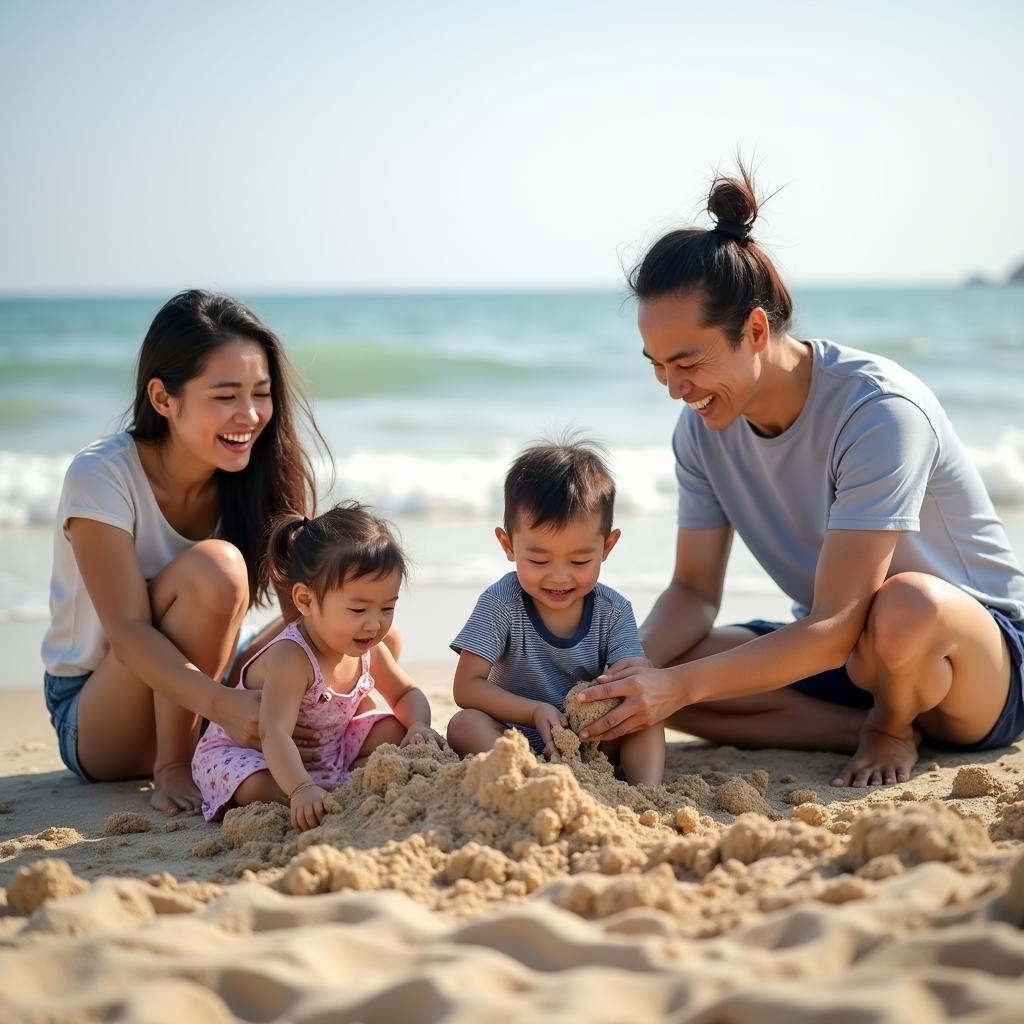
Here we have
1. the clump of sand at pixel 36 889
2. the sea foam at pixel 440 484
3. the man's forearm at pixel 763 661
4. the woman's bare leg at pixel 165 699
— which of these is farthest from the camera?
the sea foam at pixel 440 484

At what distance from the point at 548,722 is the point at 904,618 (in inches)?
39.0

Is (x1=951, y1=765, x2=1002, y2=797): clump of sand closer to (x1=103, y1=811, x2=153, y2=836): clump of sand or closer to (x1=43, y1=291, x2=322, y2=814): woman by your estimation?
(x1=43, y1=291, x2=322, y2=814): woman

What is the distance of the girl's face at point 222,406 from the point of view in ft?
11.4

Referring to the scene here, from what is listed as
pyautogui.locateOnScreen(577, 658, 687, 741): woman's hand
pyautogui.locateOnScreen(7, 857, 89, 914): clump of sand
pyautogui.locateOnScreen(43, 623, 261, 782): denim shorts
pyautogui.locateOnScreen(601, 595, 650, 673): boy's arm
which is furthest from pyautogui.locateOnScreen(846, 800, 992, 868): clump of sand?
pyautogui.locateOnScreen(43, 623, 261, 782): denim shorts

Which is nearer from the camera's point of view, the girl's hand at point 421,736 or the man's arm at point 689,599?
the girl's hand at point 421,736

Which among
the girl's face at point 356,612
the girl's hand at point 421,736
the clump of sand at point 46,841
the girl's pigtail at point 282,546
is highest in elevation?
the girl's pigtail at point 282,546

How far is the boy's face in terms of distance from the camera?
3.11m

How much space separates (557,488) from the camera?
3092 millimetres

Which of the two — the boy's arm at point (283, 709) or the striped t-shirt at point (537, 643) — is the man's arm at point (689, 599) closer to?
the striped t-shirt at point (537, 643)

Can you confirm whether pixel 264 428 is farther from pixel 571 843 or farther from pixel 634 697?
pixel 571 843

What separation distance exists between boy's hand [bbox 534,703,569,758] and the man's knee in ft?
2.89

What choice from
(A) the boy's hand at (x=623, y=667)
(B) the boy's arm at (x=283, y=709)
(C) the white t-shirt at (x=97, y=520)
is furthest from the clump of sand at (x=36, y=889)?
(A) the boy's hand at (x=623, y=667)

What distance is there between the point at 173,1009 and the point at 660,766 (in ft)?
5.36

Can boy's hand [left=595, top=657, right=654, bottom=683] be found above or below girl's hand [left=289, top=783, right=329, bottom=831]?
above
